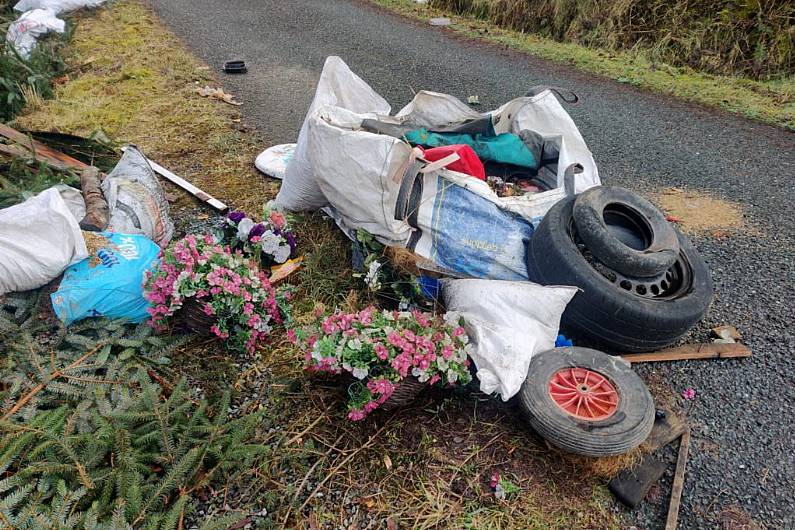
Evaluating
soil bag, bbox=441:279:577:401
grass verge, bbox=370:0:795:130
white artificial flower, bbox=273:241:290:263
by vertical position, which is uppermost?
grass verge, bbox=370:0:795:130

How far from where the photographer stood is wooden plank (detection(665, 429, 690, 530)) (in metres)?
1.88

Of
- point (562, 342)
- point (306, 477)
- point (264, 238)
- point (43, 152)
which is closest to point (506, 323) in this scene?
point (562, 342)

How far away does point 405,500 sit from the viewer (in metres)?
1.91

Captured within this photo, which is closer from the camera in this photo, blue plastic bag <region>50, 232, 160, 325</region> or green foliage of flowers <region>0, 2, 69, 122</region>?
blue plastic bag <region>50, 232, 160, 325</region>

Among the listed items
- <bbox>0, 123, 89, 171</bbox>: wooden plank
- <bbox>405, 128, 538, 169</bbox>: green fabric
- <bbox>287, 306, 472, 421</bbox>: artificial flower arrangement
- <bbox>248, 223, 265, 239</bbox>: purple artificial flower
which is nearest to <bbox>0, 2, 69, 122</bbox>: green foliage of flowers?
<bbox>0, 123, 89, 171</bbox>: wooden plank

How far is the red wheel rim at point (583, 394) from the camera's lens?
2010mm

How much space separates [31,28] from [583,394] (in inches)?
298

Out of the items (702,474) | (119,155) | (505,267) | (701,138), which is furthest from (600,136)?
(119,155)

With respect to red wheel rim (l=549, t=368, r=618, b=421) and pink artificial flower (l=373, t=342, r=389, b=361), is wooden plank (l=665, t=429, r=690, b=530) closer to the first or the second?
red wheel rim (l=549, t=368, r=618, b=421)

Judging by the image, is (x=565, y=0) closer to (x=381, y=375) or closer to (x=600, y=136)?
(x=600, y=136)

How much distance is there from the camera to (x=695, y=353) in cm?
253

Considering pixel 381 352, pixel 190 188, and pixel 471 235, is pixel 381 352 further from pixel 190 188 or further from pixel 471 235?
pixel 190 188

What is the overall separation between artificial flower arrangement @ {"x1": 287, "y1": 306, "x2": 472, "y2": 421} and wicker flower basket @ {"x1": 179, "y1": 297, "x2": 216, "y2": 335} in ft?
1.98

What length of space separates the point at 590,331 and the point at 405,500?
118 cm
